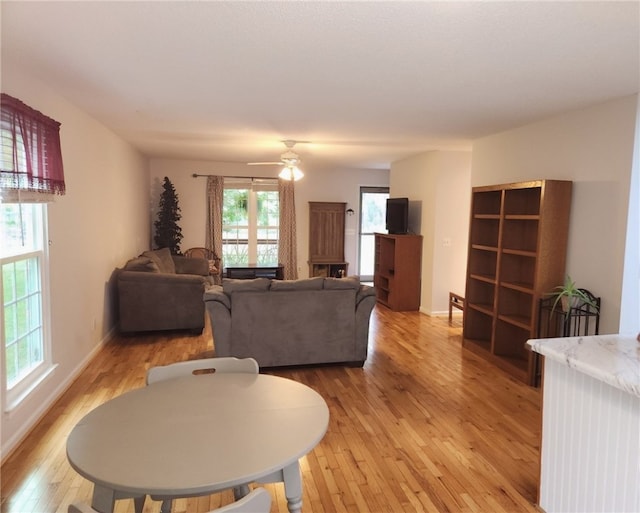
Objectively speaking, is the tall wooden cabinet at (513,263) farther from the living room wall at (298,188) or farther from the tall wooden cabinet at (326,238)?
the living room wall at (298,188)

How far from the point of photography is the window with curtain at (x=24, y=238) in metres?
2.46

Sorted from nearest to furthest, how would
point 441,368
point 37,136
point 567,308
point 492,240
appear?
point 37,136, point 567,308, point 441,368, point 492,240

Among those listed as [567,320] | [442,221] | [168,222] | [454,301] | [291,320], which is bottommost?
[454,301]

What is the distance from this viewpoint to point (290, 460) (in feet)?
4.09

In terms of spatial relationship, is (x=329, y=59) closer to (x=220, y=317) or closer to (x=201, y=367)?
(x=201, y=367)

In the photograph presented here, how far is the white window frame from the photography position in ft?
8.36

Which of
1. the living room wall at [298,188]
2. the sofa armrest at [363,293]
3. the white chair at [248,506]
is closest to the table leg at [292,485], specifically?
the white chair at [248,506]

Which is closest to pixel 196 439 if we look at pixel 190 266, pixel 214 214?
Answer: pixel 190 266

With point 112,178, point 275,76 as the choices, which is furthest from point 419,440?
point 112,178

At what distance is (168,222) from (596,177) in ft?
20.0

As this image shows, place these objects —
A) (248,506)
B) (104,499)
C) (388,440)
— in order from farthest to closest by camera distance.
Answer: (388,440) < (104,499) < (248,506)

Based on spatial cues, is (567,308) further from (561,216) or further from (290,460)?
(290,460)

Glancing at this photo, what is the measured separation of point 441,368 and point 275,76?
3033mm

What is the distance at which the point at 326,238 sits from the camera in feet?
27.5
